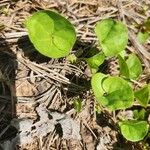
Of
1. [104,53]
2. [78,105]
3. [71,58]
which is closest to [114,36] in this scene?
[104,53]

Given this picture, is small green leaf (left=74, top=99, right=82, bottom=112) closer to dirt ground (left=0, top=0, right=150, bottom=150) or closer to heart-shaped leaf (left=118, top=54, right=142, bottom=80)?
dirt ground (left=0, top=0, right=150, bottom=150)

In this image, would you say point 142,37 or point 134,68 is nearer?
point 134,68

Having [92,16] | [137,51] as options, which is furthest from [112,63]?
[92,16]

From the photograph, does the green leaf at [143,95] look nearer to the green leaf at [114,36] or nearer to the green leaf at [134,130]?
the green leaf at [134,130]

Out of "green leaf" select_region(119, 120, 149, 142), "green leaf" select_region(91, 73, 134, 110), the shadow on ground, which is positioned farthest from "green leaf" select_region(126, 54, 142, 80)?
the shadow on ground

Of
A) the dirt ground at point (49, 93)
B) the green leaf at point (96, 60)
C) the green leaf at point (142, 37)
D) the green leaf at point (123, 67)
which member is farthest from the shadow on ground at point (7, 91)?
the green leaf at point (142, 37)

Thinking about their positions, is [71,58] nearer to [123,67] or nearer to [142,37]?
[123,67]
